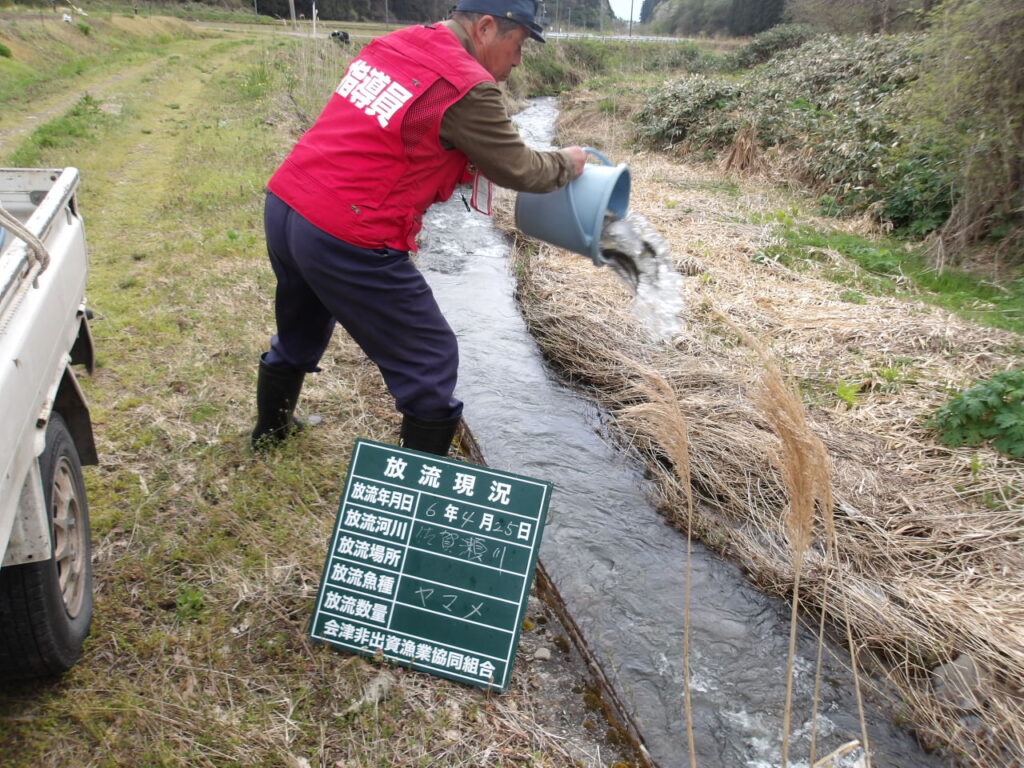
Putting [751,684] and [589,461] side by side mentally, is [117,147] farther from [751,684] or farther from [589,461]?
[751,684]

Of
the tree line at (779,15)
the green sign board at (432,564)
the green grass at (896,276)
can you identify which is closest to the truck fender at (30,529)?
the green sign board at (432,564)

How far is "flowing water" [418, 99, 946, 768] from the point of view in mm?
2887

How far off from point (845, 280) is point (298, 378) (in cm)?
556

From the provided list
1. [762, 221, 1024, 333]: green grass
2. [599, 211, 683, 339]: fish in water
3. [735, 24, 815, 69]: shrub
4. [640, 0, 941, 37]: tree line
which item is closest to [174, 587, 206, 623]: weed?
[599, 211, 683, 339]: fish in water

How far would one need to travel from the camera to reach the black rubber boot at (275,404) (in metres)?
3.37

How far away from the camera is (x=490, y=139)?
250 centimetres

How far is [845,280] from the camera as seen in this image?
706 cm

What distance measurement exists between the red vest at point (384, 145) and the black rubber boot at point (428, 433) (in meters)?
0.66

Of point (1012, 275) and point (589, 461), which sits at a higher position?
point (1012, 275)

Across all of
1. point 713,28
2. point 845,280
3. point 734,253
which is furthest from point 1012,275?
point 713,28

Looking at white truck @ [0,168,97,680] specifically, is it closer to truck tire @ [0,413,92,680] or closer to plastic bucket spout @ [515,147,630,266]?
truck tire @ [0,413,92,680]

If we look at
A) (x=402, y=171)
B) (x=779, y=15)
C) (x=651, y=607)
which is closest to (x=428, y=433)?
(x=402, y=171)

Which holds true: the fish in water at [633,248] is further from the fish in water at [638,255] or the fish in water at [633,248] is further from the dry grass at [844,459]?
the dry grass at [844,459]

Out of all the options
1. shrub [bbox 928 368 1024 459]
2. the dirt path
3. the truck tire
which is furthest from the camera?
the dirt path
